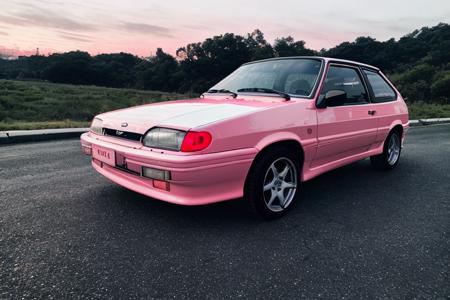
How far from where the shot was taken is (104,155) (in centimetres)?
298

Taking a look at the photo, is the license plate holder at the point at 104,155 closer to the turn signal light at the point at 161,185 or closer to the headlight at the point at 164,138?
the headlight at the point at 164,138

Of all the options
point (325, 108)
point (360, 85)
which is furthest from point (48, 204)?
point (360, 85)

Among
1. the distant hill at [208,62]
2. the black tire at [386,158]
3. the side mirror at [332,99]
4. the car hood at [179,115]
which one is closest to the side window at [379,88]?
the black tire at [386,158]

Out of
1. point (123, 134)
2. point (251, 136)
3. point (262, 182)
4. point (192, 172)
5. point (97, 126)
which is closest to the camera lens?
point (192, 172)

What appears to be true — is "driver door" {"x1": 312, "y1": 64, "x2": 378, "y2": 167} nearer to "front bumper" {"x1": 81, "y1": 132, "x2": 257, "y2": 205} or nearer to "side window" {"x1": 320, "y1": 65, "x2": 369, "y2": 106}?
"side window" {"x1": 320, "y1": 65, "x2": 369, "y2": 106}

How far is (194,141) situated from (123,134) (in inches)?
32.5

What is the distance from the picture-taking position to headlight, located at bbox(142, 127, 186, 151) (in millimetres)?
2465

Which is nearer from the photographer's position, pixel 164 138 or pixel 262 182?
pixel 164 138

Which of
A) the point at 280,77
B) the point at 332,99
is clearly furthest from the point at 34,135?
the point at 332,99

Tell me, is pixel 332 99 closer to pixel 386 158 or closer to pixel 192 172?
pixel 192 172

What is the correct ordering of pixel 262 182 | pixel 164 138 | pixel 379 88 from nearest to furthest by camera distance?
pixel 164 138, pixel 262 182, pixel 379 88

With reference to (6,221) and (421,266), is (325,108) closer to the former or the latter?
(421,266)

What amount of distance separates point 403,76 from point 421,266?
1597 inches

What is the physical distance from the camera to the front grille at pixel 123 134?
9.08ft
